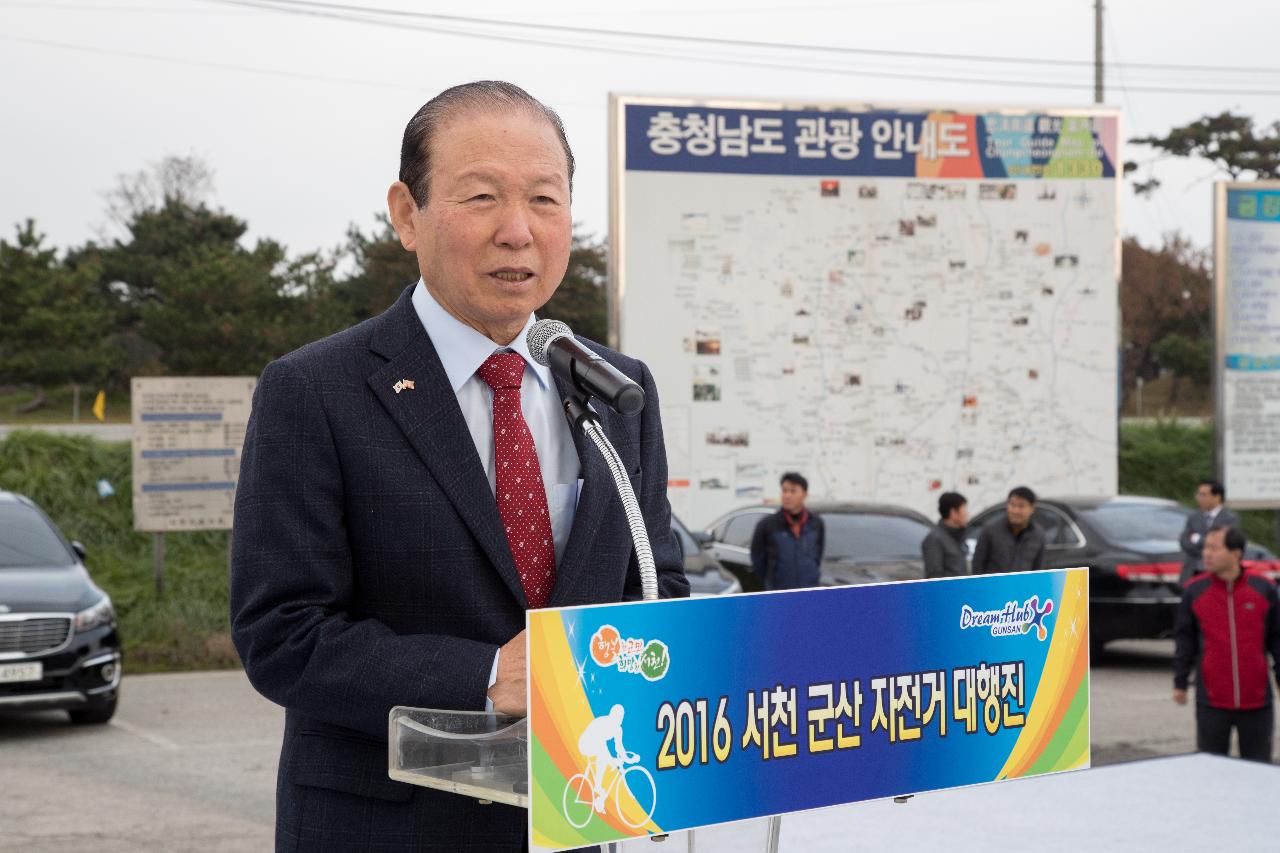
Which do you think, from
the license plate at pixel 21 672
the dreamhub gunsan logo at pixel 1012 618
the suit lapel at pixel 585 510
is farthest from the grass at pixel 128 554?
the dreamhub gunsan logo at pixel 1012 618

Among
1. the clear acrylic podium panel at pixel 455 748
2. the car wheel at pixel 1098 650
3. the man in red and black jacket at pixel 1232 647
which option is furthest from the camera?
the car wheel at pixel 1098 650

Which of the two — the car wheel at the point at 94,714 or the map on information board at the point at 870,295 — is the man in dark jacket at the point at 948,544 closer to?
the map on information board at the point at 870,295

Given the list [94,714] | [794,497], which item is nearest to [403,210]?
[94,714]

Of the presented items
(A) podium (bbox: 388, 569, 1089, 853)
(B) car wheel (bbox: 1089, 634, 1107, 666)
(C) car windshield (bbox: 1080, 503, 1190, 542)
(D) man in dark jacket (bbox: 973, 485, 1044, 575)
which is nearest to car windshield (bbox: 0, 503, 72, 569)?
(D) man in dark jacket (bbox: 973, 485, 1044, 575)

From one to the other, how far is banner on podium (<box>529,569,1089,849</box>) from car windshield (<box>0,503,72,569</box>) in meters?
10.2

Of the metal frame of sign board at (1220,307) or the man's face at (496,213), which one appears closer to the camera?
the man's face at (496,213)

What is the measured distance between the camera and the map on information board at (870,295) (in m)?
14.5

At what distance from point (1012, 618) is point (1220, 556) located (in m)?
6.53

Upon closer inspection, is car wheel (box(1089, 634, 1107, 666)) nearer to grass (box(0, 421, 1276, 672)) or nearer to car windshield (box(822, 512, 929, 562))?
car windshield (box(822, 512, 929, 562))

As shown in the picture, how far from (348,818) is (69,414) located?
37711mm

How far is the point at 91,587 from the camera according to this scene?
1108 cm

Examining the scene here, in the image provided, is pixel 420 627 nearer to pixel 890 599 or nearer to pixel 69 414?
pixel 890 599

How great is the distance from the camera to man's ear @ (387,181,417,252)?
218 centimetres

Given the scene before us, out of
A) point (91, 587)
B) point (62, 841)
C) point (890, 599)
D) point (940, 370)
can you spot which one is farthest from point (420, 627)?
point (940, 370)
